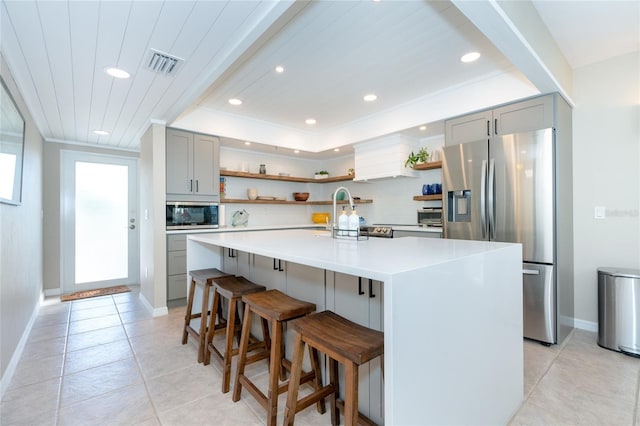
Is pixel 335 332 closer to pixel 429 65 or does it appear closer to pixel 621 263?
pixel 429 65

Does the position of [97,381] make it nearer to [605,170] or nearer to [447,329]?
[447,329]

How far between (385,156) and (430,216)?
3.41 feet

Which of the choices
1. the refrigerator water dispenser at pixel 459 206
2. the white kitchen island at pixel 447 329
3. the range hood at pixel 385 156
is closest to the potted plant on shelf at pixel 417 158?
the range hood at pixel 385 156

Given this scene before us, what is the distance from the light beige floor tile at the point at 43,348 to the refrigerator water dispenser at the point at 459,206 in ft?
12.9

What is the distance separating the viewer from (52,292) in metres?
4.54

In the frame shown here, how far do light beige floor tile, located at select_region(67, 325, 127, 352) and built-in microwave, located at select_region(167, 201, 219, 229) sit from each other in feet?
4.13

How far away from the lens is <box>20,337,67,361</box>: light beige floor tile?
2.60 metres

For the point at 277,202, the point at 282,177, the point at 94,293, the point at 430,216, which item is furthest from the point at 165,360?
the point at 430,216

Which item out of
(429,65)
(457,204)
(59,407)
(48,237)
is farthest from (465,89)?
(48,237)

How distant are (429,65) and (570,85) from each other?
1436 mm

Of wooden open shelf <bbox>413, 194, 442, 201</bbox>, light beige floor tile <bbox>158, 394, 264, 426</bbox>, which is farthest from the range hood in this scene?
light beige floor tile <bbox>158, 394, 264, 426</bbox>

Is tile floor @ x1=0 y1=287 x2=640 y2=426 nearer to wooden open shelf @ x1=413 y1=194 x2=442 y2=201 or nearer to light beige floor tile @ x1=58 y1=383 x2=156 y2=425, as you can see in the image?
light beige floor tile @ x1=58 y1=383 x2=156 y2=425

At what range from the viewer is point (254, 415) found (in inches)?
71.4

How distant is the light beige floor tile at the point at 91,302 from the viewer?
13.1ft
